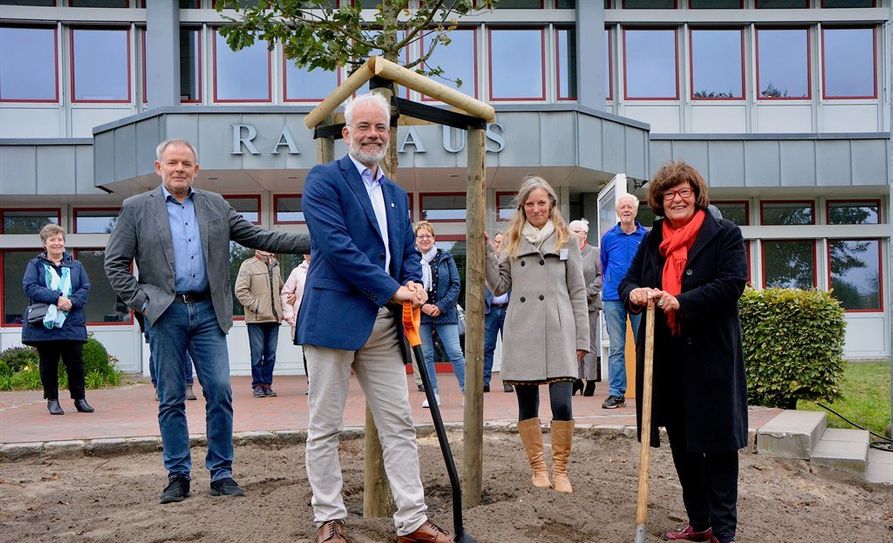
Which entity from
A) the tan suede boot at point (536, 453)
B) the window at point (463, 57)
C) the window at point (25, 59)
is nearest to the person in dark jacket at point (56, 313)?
the tan suede boot at point (536, 453)

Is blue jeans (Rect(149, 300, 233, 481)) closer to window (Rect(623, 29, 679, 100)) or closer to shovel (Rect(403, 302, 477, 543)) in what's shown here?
shovel (Rect(403, 302, 477, 543))

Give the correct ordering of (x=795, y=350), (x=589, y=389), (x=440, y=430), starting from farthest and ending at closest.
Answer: (x=589, y=389) < (x=795, y=350) < (x=440, y=430)

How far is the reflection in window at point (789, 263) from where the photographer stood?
1830cm

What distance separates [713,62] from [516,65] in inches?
173

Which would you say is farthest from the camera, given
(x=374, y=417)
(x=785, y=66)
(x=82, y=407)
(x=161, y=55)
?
(x=785, y=66)

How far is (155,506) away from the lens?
5.04 meters

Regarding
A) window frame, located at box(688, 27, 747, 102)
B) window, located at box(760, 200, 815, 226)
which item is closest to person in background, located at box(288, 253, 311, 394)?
window frame, located at box(688, 27, 747, 102)

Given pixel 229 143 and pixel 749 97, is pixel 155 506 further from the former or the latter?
pixel 749 97

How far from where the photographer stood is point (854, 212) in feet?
60.6

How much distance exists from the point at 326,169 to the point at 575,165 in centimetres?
1047

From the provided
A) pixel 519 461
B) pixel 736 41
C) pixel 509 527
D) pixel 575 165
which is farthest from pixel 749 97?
pixel 509 527

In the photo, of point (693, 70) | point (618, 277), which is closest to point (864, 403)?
point (618, 277)

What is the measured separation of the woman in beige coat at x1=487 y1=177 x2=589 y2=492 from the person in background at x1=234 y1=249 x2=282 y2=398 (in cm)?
632

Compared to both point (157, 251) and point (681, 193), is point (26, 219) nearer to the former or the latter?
point (157, 251)
